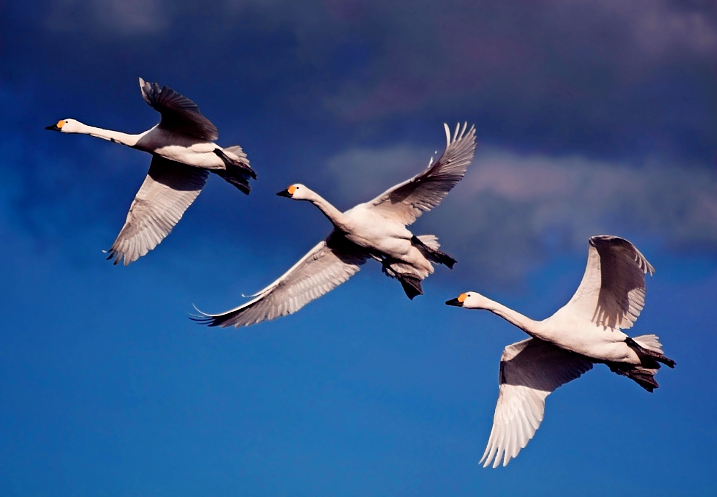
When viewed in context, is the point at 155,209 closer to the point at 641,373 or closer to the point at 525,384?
the point at 525,384

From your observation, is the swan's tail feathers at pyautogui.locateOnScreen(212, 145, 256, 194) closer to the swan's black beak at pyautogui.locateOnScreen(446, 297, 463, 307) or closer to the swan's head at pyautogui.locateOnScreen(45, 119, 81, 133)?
the swan's head at pyautogui.locateOnScreen(45, 119, 81, 133)

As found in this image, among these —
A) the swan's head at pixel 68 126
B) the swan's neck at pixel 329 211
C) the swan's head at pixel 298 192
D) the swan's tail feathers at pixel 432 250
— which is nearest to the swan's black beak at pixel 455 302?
the swan's tail feathers at pixel 432 250

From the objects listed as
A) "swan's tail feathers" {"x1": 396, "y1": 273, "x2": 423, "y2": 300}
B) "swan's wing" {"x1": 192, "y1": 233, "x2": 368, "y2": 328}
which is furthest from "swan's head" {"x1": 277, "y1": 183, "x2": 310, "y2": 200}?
"swan's tail feathers" {"x1": 396, "y1": 273, "x2": 423, "y2": 300}

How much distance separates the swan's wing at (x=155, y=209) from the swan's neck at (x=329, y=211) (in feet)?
19.0

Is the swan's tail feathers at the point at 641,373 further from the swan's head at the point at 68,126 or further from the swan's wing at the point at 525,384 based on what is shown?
the swan's head at the point at 68,126

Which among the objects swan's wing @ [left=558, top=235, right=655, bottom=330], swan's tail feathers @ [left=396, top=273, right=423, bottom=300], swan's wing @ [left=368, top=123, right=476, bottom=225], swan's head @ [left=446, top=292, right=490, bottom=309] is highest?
swan's wing @ [left=368, top=123, right=476, bottom=225]

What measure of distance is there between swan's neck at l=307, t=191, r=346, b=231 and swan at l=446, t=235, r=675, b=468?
2.86m

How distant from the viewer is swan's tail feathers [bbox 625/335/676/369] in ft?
75.2

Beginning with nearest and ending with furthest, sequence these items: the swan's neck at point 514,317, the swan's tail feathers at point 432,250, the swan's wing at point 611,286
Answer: the swan's wing at point 611,286
the swan's neck at point 514,317
the swan's tail feathers at point 432,250

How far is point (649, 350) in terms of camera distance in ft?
75.5

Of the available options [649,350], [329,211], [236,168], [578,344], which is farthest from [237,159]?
[649,350]

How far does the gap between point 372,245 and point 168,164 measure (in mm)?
7150

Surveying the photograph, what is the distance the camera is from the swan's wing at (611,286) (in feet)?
70.7

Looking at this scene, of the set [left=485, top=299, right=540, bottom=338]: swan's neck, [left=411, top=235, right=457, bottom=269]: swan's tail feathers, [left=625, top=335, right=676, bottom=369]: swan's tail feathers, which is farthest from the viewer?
[left=411, top=235, right=457, bottom=269]: swan's tail feathers
